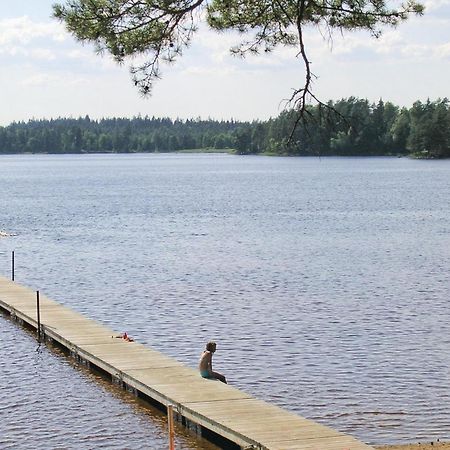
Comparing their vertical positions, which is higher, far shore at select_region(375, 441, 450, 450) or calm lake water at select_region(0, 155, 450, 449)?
far shore at select_region(375, 441, 450, 450)

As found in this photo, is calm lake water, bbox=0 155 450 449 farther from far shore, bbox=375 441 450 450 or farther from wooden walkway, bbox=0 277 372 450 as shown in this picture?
far shore, bbox=375 441 450 450

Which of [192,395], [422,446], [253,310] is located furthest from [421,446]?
Answer: [253,310]

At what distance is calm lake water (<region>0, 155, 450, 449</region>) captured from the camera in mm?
23000

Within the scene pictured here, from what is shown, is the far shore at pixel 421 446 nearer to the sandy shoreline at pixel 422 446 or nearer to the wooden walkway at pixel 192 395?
the sandy shoreline at pixel 422 446

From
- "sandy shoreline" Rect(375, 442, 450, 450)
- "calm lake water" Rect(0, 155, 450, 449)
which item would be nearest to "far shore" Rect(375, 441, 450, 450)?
"sandy shoreline" Rect(375, 442, 450, 450)

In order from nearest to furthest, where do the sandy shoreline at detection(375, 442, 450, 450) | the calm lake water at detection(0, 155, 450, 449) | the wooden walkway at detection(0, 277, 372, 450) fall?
1. the wooden walkway at detection(0, 277, 372, 450)
2. the sandy shoreline at detection(375, 442, 450, 450)
3. the calm lake water at detection(0, 155, 450, 449)

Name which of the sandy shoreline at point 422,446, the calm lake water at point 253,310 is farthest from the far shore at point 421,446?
the calm lake water at point 253,310

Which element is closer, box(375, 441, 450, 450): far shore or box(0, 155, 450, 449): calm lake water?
box(375, 441, 450, 450): far shore

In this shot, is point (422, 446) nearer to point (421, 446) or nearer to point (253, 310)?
point (421, 446)

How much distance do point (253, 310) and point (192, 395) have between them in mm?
15706

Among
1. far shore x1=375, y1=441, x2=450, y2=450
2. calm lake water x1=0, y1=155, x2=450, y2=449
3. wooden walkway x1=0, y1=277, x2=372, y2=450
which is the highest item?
wooden walkway x1=0, y1=277, x2=372, y2=450

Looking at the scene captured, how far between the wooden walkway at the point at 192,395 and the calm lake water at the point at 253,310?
514 millimetres

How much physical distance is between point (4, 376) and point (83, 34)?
14.3m

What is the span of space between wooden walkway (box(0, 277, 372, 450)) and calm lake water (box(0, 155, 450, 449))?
1.69 feet
